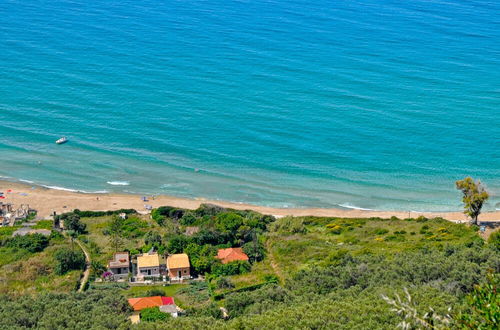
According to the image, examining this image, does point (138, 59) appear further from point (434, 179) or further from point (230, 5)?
point (434, 179)

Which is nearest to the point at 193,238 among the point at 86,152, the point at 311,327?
the point at 311,327

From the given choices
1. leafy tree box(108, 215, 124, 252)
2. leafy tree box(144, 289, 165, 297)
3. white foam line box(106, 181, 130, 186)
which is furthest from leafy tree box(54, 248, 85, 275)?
white foam line box(106, 181, 130, 186)

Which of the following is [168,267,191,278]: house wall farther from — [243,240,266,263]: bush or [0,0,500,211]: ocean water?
[0,0,500,211]: ocean water

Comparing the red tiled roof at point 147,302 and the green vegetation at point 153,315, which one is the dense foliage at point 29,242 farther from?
the green vegetation at point 153,315

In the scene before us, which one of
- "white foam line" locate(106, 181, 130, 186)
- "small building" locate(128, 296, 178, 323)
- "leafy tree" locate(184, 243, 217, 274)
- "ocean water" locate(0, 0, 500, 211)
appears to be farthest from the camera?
"ocean water" locate(0, 0, 500, 211)

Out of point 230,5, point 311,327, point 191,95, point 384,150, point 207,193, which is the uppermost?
point 230,5

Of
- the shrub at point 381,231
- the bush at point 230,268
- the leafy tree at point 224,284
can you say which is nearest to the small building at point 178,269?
the bush at point 230,268
